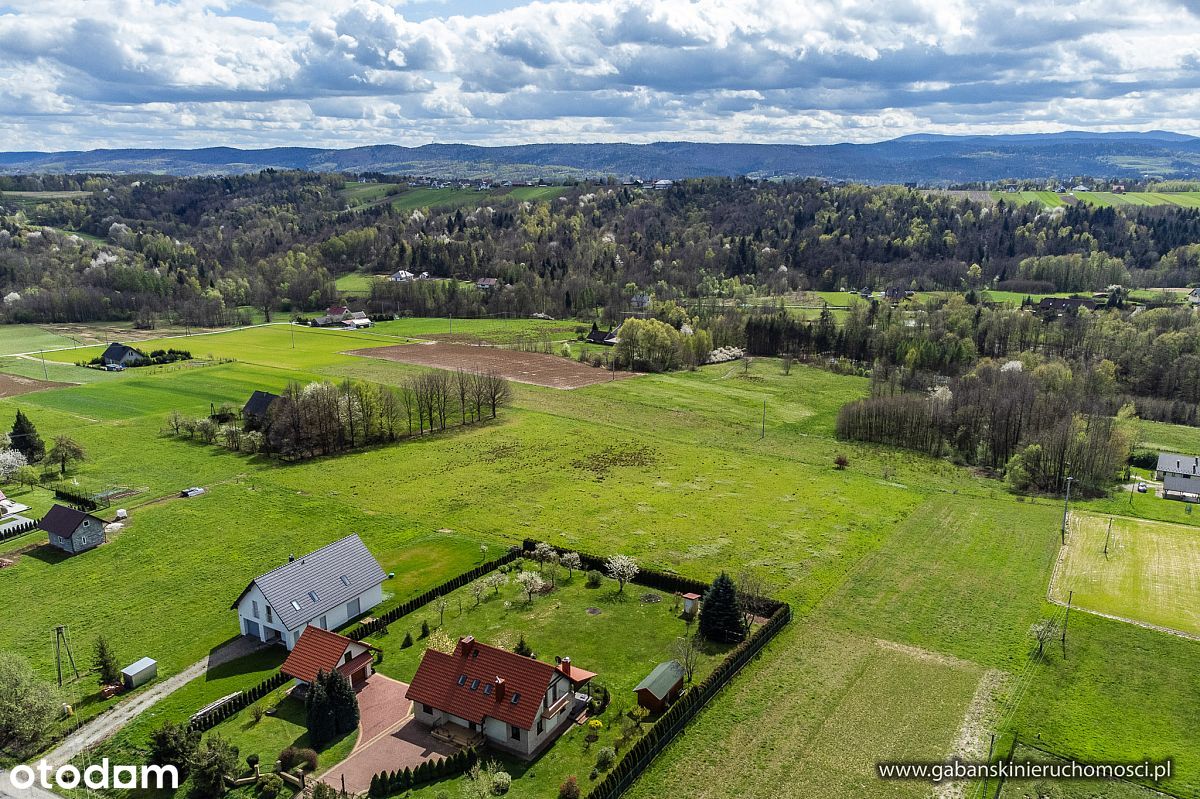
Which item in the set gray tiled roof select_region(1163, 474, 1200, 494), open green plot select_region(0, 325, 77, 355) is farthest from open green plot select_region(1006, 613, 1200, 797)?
open green plot select_region(0, 325, 77, 355)

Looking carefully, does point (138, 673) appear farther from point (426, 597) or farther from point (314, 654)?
point (426, 597)

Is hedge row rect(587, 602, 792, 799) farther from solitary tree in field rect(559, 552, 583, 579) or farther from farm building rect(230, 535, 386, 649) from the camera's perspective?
farm building rect(230, 535, 386, 649)

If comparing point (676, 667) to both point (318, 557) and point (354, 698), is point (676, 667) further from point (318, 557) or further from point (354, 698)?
point (318, 557)

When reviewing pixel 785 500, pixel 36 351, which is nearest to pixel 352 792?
pixel 785 500

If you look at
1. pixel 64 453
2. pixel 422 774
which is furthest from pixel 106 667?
pixel 64 453

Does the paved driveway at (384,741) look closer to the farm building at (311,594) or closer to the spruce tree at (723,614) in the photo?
the farm building at (311,594)

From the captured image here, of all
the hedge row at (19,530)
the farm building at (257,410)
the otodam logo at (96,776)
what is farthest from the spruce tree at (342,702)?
the farm building at (257,410)
